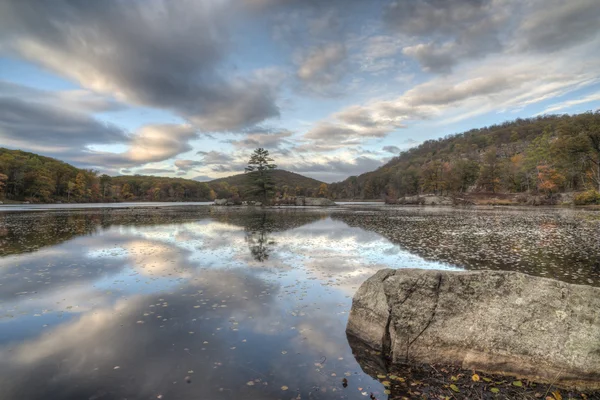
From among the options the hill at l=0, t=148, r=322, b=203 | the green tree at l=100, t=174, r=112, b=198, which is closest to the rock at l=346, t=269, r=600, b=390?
the hill at l=0, t=148, r=322, b=203

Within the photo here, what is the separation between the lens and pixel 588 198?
208 feet

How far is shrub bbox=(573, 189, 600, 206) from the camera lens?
203 ft

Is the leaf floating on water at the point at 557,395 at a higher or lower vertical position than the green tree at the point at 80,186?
lower

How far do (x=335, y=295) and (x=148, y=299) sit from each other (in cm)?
641

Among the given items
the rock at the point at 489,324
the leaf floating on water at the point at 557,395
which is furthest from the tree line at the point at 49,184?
the leaf floating on water at the point at 557,395

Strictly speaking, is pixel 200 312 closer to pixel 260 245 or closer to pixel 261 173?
pixel 260 245

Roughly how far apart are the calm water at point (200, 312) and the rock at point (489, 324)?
1309 mm

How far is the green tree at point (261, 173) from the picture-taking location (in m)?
86.6

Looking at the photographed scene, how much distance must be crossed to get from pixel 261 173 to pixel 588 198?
2925 inches

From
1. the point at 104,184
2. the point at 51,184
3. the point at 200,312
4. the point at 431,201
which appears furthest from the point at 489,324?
the point at 104,184

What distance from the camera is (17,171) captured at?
103688mm

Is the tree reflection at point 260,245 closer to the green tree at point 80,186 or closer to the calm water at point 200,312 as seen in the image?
the calm water at point 200,312

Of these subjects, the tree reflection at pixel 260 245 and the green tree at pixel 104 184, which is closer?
the tree reflection at pixel 260 245

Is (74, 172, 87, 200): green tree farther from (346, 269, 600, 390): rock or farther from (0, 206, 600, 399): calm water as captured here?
(346, 269, 600, 390): rock
